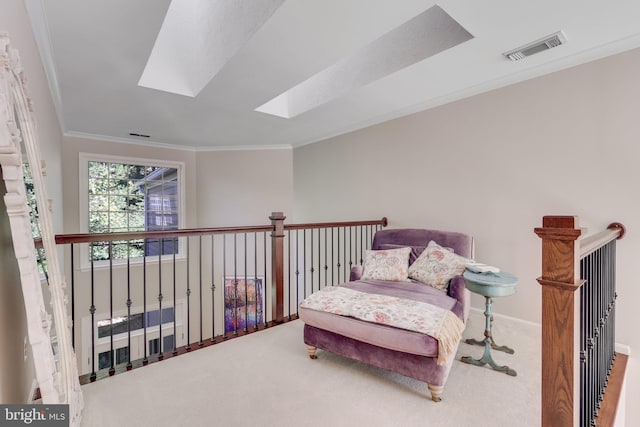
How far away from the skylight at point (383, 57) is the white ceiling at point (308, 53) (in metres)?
0.08

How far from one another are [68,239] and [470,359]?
2.83 m

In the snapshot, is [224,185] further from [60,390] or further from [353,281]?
[60,390]

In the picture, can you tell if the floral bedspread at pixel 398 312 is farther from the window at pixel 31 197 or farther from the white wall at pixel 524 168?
the window at pixel 31 197

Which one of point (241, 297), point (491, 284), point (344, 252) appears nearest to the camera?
point (491, 284)

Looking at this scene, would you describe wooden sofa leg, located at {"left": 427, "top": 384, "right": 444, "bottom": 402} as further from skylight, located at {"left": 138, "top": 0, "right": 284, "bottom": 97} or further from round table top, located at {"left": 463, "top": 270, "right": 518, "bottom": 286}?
skylight, located at {"left": 138, "top": 0, "right": 284, "bottom": 97}

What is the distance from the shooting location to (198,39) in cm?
282

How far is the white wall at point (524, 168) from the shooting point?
7.75 ft

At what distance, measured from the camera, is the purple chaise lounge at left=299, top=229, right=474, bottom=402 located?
5.79 feet

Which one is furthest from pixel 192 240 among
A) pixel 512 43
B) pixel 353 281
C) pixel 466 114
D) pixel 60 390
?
pixel 512 43

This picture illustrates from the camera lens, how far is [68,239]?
6.05ft

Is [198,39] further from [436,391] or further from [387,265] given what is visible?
[436,391]

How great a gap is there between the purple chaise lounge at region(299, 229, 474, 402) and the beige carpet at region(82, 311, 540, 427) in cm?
14

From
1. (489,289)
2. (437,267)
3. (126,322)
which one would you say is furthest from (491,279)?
(126,322)

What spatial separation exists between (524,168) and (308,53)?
2274 mm
